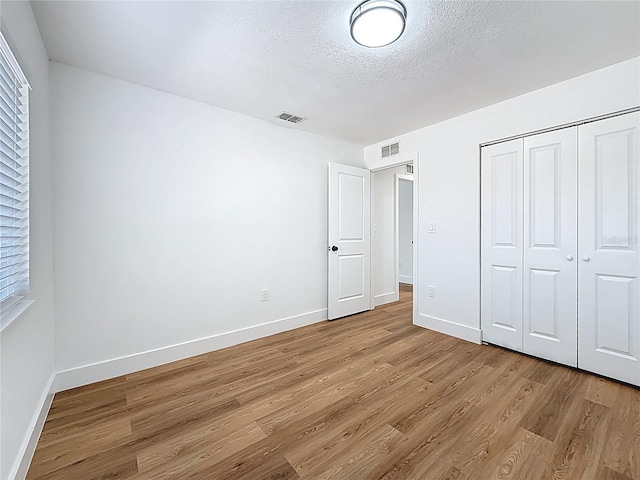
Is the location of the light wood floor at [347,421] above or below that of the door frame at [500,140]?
below

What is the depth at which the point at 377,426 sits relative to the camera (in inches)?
65.6

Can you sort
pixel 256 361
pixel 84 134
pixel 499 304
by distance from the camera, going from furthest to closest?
pixel 499 304 < pixel 256 361 < pixel 84 134

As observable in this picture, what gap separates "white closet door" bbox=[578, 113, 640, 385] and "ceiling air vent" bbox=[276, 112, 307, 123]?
255 centimetres

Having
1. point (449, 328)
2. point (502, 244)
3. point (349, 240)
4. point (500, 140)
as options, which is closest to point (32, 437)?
point (349, 240)

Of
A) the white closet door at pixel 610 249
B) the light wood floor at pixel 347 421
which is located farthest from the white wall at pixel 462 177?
the light wood floor at pixel 347 421

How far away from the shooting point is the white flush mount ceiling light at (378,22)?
1512 mm

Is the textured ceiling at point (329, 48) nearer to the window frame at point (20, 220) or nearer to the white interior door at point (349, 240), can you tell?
the window frame at point (20, 220)

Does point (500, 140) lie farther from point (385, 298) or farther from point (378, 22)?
point (385, 298)

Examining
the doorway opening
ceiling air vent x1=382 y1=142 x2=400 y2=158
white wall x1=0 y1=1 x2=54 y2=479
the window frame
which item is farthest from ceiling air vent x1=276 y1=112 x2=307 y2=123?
the window frame

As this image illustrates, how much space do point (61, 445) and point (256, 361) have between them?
4.32 ft

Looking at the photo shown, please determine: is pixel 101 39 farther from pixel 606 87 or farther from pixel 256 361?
pixel 606 87

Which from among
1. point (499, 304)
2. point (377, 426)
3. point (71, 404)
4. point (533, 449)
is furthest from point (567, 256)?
point (71, 404)

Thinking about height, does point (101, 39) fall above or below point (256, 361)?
above

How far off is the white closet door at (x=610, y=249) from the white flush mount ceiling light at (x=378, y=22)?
6.14 feet
